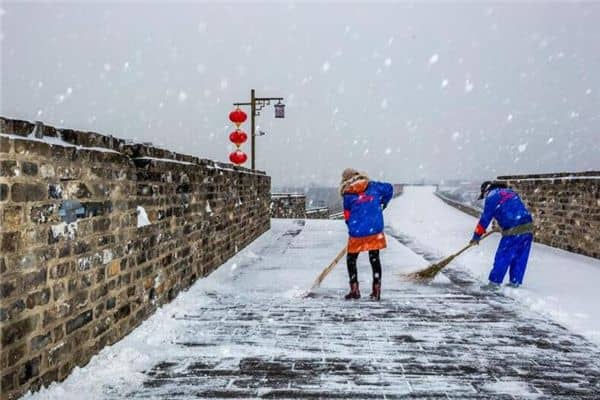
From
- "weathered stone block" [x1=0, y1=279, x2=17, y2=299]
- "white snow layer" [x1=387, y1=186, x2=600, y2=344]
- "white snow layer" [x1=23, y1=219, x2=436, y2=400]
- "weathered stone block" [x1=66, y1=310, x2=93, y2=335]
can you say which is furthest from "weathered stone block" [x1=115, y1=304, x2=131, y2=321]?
"white snow layer" [x1=387, y1=186, x2=600, y2=344]

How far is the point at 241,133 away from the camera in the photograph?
56.3ft

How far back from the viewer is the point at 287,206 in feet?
80.2

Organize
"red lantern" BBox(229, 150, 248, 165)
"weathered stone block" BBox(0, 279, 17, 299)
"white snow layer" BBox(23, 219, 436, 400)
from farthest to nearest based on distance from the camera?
"red lantern" BBox(229, 150, 248, 165)
"white snow layer" BBox(23, 219, 436, 400)
"weathered stone block" BBox(0, 279, 17, 299)

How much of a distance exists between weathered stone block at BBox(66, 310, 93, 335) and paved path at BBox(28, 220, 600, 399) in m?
0.32

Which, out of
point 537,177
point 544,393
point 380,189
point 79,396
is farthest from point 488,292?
point 537,177

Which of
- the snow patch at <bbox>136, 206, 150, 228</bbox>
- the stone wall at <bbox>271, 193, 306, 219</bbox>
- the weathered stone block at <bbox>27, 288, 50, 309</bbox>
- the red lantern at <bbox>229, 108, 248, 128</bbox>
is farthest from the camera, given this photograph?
the stone wall at <bbox>271, 193, 306, 219</bbox>

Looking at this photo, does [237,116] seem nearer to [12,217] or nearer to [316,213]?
[316,213]

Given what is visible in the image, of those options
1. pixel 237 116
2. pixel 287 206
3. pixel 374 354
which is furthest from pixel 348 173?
pixel 287 206

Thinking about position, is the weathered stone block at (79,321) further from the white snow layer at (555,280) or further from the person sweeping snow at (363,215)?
the white snow layer at (555,280)

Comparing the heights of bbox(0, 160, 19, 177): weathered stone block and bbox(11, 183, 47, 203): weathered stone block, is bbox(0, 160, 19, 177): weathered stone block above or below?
above

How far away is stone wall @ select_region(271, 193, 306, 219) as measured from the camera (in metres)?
23.5

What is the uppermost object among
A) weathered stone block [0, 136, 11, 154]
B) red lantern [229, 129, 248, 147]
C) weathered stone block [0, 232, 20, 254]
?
red lantern [229, 129, 248, 147]

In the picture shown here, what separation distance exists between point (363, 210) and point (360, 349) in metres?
1.98

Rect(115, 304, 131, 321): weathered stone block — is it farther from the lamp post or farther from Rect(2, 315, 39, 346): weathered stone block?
the lamp post
